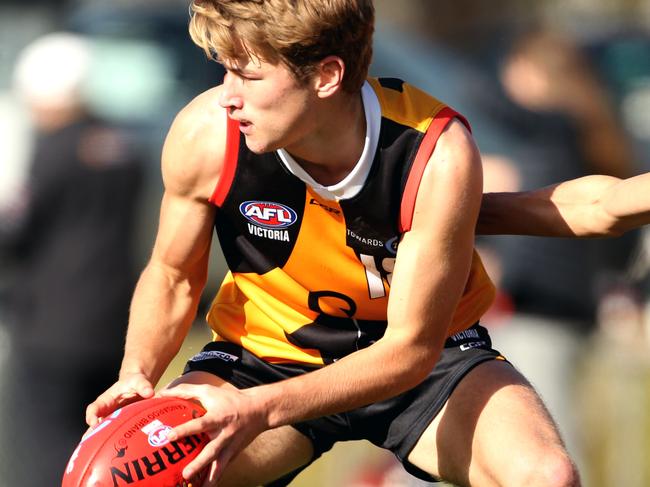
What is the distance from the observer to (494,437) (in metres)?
4.73

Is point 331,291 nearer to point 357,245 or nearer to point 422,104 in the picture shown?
point 357,245

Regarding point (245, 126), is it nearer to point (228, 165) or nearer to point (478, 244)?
point (228, 165)

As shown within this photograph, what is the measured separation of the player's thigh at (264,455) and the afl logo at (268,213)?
635 mm

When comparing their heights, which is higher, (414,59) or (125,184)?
(414,59)

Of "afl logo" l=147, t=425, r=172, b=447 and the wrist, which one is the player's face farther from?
"afl logo" l=147, t=425, r=172, b=447

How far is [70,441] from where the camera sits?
25.2 feet

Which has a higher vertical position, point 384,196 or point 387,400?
point 384,196

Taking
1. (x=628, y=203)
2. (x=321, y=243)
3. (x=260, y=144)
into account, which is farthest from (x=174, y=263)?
(x=628, y=203)

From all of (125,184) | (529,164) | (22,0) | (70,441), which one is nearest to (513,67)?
(529,164)

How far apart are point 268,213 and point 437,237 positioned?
2.07 ft

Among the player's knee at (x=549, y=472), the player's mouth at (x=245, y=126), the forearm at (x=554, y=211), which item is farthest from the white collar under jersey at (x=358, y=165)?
the player's knee at (x=549, y=472)

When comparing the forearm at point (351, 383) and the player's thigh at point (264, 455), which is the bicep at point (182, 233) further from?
the forearm at point (351, 383)

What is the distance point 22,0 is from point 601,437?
7510mm

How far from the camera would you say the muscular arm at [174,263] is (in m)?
4.71
